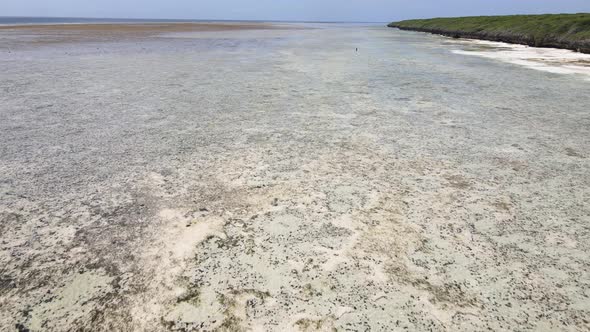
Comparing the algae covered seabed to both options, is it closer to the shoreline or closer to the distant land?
the shoreline

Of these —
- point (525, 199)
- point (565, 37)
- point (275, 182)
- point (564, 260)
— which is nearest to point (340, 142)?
point (275, 182)

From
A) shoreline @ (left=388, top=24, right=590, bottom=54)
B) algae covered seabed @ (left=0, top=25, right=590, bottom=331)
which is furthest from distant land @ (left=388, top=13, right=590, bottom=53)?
algae covered seabed @ (left=0, top=25, right=590, bottom=331)

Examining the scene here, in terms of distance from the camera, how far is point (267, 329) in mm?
2309

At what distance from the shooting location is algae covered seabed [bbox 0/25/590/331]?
249 cm

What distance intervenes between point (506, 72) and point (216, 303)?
1446cm

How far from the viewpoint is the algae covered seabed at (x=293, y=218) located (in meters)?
2.49

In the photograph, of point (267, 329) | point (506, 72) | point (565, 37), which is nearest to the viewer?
point (267, 329)

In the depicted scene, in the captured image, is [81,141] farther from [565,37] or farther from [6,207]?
[565,37]

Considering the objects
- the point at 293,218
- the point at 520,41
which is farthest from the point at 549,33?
the point at 293,218

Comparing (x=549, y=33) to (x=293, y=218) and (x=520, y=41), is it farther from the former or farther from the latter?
(x=293, y=218)

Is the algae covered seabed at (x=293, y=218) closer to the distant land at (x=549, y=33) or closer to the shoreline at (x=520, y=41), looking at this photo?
the shoreline at (x=520, y=41)

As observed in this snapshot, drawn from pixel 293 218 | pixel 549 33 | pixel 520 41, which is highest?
pixel 549 33

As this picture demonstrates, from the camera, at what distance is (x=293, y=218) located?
3.62m

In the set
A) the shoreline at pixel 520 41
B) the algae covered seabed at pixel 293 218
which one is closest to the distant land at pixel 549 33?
the shoreline at pixel 520 41
